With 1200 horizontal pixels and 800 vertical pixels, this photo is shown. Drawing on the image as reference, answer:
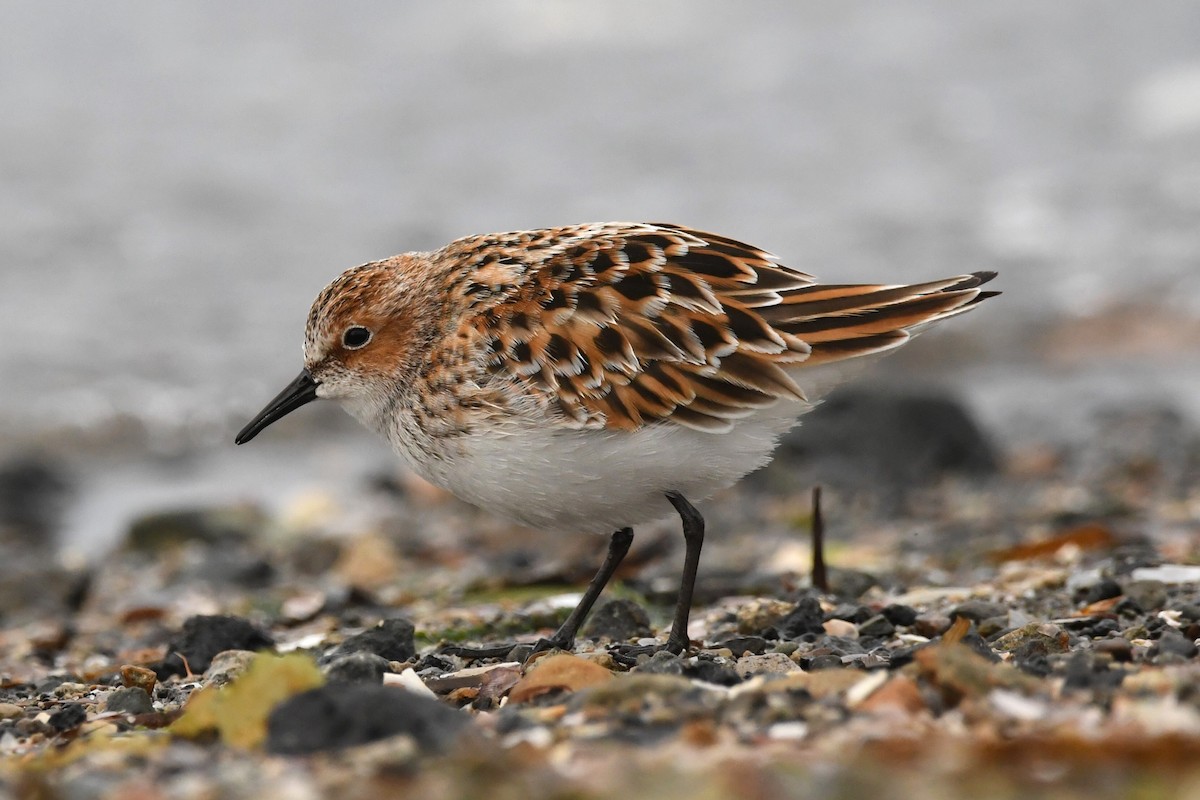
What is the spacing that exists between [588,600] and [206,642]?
1.59 metres

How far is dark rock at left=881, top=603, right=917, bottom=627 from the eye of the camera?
548 cm

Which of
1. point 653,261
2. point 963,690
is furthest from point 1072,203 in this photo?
point 963,690

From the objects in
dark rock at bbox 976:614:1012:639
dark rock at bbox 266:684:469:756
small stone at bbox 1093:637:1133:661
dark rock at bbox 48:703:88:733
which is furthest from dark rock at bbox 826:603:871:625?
dark rock at bbox 48:703:88:733

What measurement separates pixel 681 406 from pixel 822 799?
2246 mm

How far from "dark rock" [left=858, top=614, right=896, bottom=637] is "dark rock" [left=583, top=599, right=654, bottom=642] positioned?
0.92 m

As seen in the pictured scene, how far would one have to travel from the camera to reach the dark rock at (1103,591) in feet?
18.2

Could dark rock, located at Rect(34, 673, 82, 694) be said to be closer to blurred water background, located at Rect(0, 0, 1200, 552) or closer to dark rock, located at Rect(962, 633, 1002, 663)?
dark rock, located at Rect(962, 633, 1002, 663)

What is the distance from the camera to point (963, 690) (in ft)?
11.9

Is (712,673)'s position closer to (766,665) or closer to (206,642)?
(766,665)

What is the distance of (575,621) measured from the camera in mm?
5629

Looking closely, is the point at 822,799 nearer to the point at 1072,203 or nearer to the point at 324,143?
the point at 1072,203

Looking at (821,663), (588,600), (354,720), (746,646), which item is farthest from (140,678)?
(821,663)

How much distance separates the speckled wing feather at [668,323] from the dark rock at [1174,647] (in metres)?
1.43

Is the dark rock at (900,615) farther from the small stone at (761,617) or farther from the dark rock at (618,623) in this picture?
the dark rock at (618,623)
